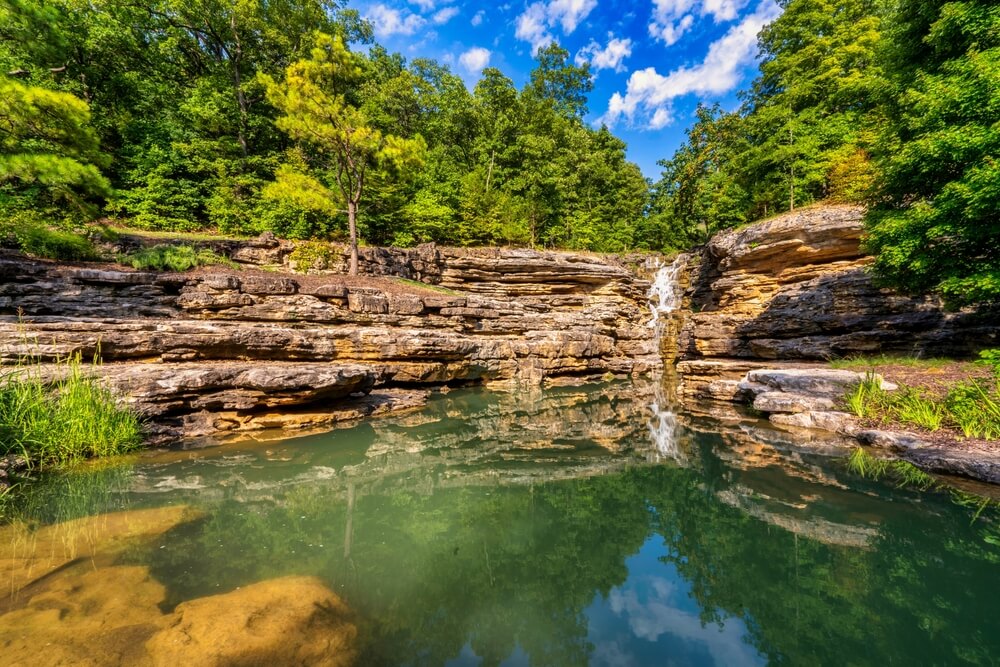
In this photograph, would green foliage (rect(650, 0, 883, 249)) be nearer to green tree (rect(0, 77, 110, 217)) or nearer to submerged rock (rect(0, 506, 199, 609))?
submerged rock (rect(0, 506, 199, 609))

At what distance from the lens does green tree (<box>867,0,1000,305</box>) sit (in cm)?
601

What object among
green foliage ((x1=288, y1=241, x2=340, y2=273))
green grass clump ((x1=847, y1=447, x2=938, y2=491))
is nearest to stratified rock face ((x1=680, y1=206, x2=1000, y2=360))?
green grass clump ((x1=847, y1=447, x2=938, y2=491))

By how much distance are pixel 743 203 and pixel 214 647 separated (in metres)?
27.1

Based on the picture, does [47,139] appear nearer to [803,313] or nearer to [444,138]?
[444,138]

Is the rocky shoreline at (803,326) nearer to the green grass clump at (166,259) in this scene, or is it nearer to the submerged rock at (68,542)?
the submerged rock at (68,542)

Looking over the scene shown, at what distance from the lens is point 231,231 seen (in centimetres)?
1748

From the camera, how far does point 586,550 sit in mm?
3682

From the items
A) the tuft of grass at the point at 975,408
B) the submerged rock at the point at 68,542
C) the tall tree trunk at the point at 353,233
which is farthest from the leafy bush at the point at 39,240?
the tuft of grass at the point at 975,408

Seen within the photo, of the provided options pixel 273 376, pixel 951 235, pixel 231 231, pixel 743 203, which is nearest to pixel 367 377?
pixel 273 376

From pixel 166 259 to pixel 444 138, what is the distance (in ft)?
74.4

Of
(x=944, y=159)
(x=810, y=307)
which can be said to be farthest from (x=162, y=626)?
(x=810, y=307)

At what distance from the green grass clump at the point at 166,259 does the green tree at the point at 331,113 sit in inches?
197

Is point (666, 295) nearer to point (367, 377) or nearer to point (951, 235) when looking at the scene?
point (951, 235)

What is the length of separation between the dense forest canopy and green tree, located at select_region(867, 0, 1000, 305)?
40 mm
